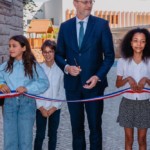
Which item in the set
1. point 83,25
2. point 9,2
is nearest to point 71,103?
point 83,25

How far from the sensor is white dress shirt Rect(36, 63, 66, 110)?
4.28 m

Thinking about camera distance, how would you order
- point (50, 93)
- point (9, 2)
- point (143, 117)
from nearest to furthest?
point (143, 117) → point (50, 93) → point (9, 2)

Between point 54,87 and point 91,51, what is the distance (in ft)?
2.05

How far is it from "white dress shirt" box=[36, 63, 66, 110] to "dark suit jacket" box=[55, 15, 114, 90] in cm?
22

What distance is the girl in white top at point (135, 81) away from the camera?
3.85 meters

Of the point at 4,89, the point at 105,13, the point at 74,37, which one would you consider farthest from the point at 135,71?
the point at 105,13

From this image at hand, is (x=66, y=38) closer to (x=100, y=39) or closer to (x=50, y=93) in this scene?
(x=100, y=39)

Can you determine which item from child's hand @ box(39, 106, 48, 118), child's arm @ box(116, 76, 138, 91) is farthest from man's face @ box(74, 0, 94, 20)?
child's hand @ box(39, 106, 48, 118)

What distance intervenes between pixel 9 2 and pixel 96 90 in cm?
593

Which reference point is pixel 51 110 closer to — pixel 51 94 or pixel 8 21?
pixel 51 94

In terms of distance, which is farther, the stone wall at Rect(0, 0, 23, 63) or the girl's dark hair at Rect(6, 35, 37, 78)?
the stone wall at Rect(0, 0, 23, 63)

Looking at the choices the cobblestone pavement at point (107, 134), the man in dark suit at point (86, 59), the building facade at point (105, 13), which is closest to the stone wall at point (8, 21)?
the cobblestone pavement at point (107, 134)

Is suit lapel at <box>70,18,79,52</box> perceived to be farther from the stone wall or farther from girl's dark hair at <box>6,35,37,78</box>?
the stone wall

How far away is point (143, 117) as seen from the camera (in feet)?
12.6
